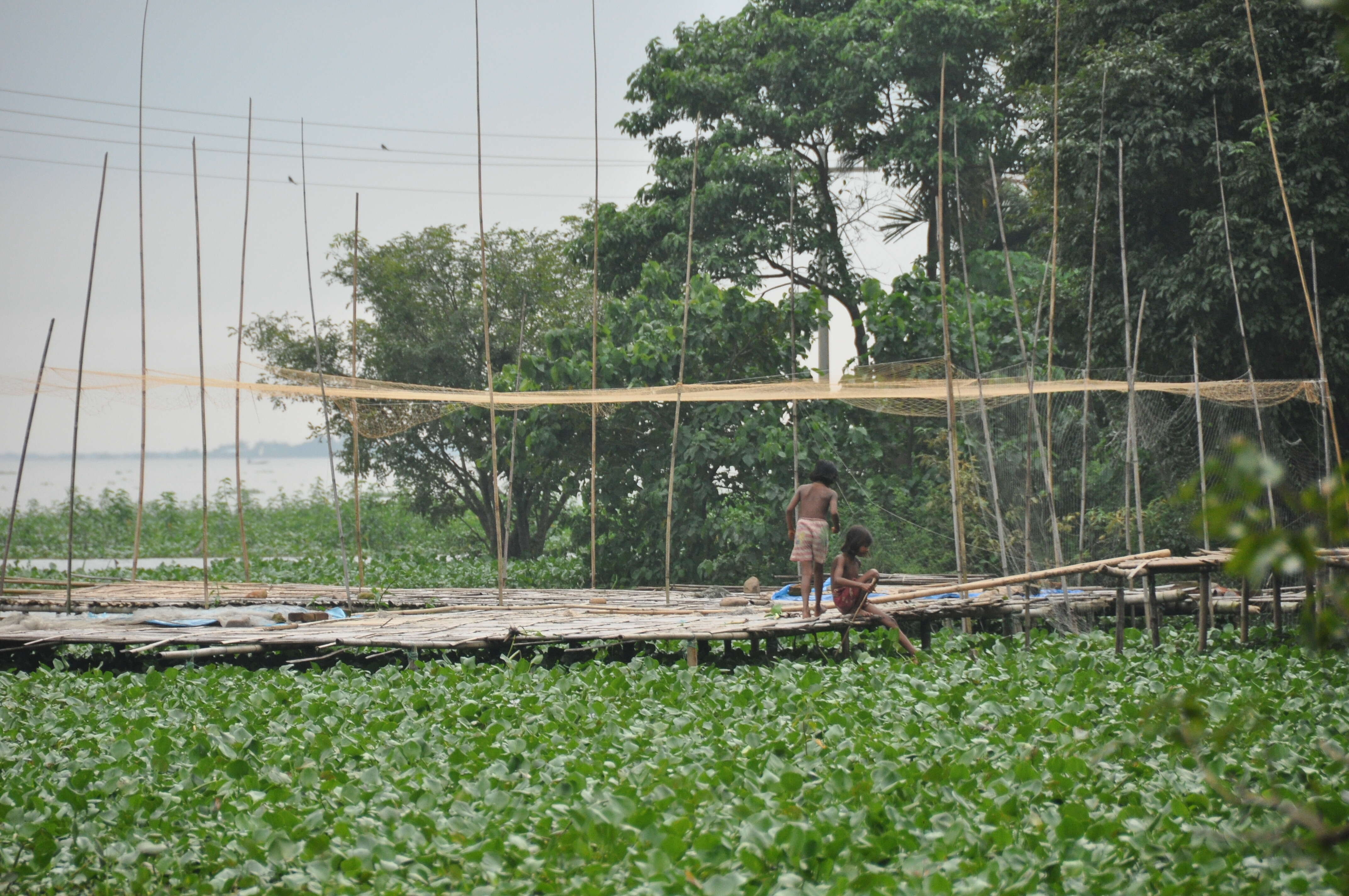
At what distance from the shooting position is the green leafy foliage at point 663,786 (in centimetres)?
243

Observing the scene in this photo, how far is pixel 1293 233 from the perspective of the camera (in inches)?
235

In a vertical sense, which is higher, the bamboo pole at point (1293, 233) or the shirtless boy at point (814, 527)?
the bamboo pole at point (1293, 233)

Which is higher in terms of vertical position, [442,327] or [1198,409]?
[442,327]

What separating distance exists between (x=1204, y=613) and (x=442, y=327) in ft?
29.4

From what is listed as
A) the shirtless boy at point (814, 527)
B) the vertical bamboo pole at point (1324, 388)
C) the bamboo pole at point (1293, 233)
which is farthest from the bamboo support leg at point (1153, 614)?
the shirtless boy at point (814, 527)

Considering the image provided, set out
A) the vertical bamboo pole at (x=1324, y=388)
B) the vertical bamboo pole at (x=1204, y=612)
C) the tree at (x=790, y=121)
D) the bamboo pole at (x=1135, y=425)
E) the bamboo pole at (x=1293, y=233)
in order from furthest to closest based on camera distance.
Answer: the tree at (x=790, y=121) → the bamboo pole at (x=1135, y=425) → the vertical bamboo pole at (x=1324, y=388) → the bamboo pole at (x=1293, y=233) → the vertical bamboo pole at (x=1204, y=612)

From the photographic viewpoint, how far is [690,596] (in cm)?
834

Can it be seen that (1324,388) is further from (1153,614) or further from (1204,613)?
(1153,614)

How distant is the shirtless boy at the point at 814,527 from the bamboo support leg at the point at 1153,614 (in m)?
1.60

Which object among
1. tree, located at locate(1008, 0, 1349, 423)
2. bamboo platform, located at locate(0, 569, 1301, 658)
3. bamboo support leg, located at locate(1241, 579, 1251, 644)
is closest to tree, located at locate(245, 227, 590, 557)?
bamboo platform, located at locate(0, 569, 1301, 658)

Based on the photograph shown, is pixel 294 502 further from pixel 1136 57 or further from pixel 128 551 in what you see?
pixel 1136 57

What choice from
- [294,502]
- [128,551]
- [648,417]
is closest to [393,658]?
[648,417]


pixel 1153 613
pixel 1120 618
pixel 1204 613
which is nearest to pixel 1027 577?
pixel 1120 618

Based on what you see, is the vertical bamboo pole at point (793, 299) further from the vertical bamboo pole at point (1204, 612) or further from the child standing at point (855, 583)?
the vertical bamboo pole at point (1204, 612)
